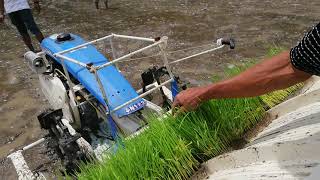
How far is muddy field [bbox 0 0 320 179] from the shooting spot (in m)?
6.18

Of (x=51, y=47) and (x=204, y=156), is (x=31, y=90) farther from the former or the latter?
(x=204, y=156)

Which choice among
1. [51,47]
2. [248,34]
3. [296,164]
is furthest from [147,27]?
[296,164]

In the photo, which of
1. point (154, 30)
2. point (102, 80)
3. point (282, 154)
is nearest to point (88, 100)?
point (102, 80)

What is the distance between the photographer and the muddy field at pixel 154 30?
6184 millimetres

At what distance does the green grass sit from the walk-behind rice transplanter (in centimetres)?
63

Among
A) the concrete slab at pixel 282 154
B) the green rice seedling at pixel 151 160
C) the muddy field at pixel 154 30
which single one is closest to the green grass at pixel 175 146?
the green rice seedling at pixel 151 160

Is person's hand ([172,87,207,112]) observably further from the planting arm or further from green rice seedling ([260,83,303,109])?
green rice seedling ([260,83,303,109])

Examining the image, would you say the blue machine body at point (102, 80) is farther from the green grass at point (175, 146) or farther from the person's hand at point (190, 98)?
the person's hand at point (190, 98)

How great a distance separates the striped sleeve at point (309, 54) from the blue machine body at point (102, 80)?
6.75 ft

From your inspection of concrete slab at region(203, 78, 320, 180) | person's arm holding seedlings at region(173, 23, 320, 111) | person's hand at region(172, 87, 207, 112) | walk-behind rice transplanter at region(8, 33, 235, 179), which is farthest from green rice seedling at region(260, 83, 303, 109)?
person's arm holding seedlings at region(173, 23, 320, 111)

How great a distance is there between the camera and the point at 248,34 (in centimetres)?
823

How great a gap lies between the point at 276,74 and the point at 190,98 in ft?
1.89

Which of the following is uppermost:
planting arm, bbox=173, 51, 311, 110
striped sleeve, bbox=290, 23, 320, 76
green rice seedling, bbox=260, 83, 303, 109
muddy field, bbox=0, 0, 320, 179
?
striped sleeve, bbox=290, 23, 320, 76

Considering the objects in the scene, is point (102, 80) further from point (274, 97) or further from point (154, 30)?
point (154, 30)
